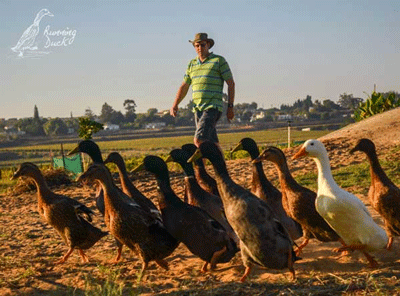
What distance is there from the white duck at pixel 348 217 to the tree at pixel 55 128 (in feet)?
359

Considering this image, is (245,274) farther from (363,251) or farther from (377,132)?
(377,132)

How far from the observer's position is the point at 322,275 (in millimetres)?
4906

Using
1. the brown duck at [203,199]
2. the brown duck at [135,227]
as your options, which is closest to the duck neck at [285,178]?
the brown duck at [203,199]

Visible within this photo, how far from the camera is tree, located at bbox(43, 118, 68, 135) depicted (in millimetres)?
110400

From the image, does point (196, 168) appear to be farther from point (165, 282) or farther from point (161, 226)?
point (165, 282)

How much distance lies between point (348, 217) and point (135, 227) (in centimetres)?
223

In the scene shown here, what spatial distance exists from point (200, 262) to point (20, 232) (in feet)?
13.2

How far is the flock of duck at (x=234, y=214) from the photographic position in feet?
15.7

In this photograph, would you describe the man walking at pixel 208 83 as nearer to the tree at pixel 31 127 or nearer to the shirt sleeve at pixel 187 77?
the shirt sleeve at pixel 187 77

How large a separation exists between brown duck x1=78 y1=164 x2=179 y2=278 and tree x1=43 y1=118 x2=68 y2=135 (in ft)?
355

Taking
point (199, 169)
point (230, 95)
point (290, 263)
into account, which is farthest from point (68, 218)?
point (230, 95)

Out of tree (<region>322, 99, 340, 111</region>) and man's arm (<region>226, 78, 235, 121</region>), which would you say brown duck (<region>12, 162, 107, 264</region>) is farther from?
tree (<region>322, 99, 340, 111</region>)

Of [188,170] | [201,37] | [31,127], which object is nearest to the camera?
[188,170]

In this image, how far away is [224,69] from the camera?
25.5 ft
